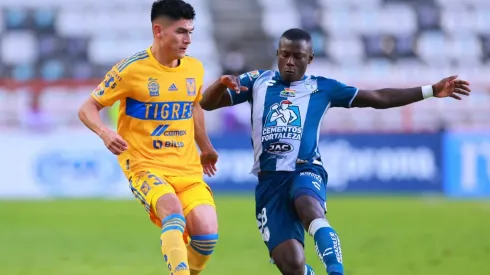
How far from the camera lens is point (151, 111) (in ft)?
24.2

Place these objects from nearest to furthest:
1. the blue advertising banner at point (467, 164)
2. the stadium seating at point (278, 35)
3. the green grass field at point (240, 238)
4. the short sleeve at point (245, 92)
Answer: the short sleeve at point (245, 92) < the green grass field at point (240, 238) < the blue advertising banner at point (467, 164) < the stadium seating at point (278, 35)

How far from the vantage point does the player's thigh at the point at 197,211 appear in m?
7.25

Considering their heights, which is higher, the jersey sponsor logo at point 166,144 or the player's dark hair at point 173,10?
the player's dark hair at point 173,10

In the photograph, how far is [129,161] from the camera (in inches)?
294

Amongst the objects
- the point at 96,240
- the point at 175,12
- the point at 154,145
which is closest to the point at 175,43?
the point at 175,12

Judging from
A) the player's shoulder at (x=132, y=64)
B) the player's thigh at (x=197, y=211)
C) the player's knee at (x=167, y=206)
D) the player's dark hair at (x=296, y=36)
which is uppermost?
the player's dark hair at (x=296, y=36)

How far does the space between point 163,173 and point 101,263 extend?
3603mm

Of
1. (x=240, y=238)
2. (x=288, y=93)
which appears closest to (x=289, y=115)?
(x=288, y=93)

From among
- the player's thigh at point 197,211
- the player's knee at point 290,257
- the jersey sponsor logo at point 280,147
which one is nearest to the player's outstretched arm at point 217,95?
the jersey sponsor logo at point 280,147

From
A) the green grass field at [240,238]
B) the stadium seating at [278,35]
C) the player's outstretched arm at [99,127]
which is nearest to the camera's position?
the player's outstretched arm at [99,127]

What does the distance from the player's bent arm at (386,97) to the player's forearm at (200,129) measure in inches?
48.2

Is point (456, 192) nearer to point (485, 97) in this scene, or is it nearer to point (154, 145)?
point (485, 97)

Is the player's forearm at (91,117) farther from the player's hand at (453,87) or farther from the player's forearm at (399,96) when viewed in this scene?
the player's hand at (453,87)

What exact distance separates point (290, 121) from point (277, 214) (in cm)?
73
